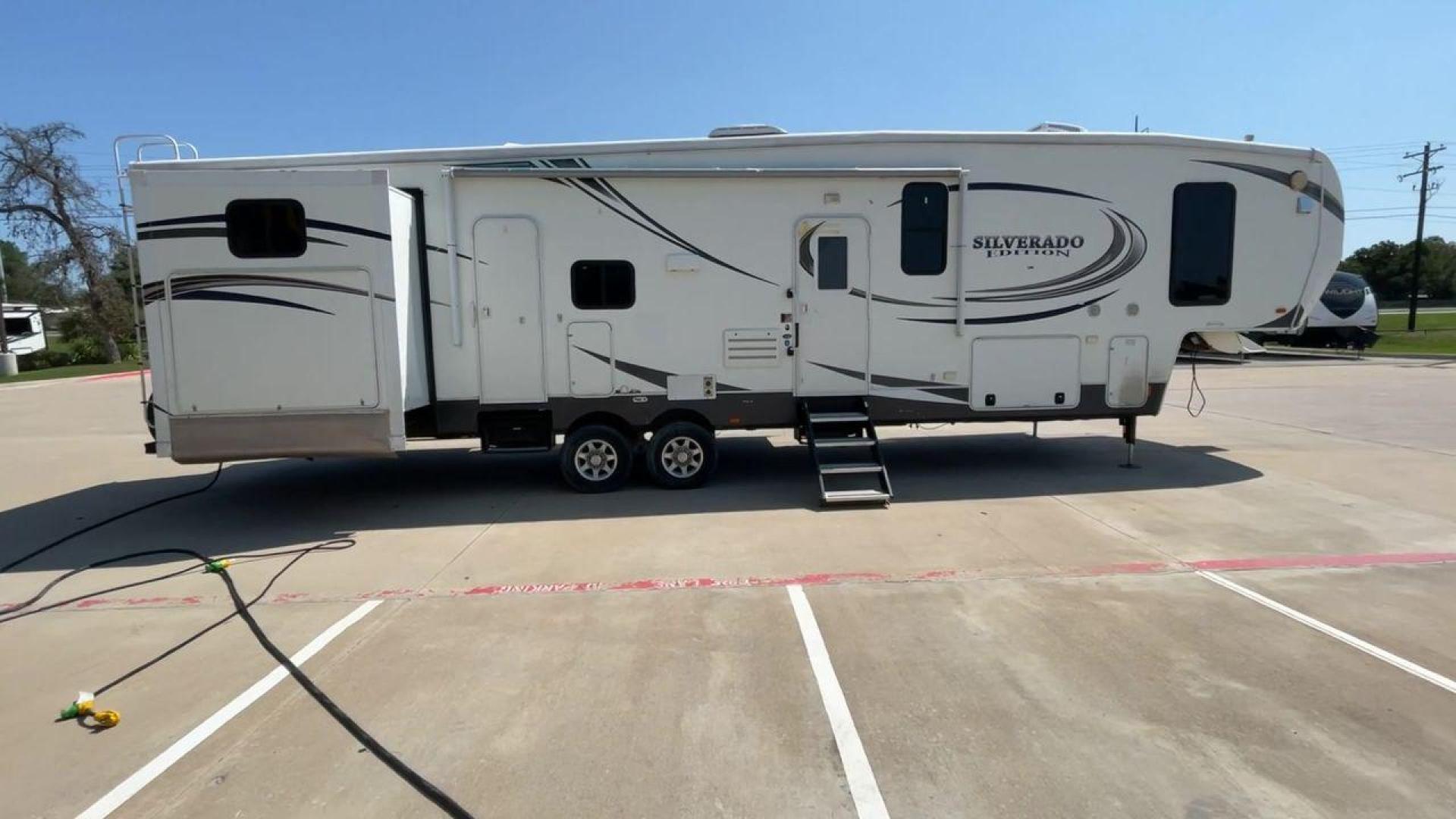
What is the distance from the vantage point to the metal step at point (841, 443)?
7996 millimetres

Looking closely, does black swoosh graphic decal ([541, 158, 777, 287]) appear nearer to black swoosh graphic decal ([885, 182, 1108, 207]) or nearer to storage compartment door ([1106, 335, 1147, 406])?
black swoosh graphic decal ([885, 182, 1108, 207])

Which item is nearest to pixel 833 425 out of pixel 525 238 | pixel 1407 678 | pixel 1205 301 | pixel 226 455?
pixel 525 238

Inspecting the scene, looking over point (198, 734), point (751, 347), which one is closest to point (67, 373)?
point (751, 347)

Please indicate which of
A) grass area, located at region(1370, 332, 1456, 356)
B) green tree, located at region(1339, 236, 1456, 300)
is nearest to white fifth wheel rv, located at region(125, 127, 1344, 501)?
grass area, located at region(1370, 332, 1456, 356)

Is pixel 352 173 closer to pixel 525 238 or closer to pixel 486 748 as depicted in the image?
pixel 525 238

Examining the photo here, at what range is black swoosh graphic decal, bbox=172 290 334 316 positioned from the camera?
6883mm

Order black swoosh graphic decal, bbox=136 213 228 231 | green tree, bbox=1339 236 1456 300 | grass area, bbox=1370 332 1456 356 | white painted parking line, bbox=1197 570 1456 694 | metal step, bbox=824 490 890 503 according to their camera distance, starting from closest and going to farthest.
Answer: white painted parking line, bbox=1197 570 1456 694 → black swoosh graphic decal, bbox=136 213 228 231 → metal step, bbox=824 490 890 503 → grass area, bbox=1370 332 1456 356 → green tree, bbox=1339 236 1456 300

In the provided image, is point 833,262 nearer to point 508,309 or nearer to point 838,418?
point 838,418

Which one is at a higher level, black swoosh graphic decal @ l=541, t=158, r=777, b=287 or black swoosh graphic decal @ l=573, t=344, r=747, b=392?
black swoosh graphic decal @ l=541, t=158, r=777, b=287

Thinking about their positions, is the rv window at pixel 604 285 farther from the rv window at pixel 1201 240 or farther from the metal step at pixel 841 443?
the rv window at pixel 1201 240

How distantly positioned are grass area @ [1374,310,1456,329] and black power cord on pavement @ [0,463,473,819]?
46455mm

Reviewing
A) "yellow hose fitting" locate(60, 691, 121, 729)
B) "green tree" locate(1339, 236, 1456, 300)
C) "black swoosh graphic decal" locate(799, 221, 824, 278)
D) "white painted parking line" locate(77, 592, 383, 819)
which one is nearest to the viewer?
"white painted parking line" locate(77, 592, 383, 819)

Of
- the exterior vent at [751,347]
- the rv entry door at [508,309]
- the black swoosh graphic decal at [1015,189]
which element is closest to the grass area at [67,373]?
the rv entry door at [508,309]

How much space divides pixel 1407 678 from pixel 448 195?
8042 millimetres
